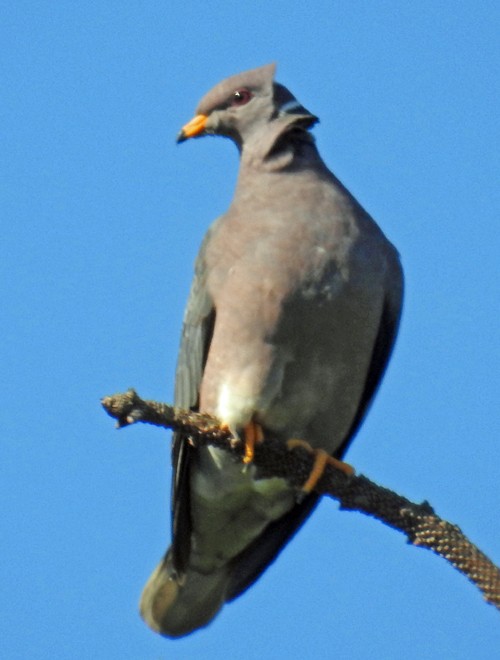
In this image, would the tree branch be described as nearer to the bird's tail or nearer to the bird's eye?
the bird's tail

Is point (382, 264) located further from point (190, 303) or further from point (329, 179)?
point (190, 303)

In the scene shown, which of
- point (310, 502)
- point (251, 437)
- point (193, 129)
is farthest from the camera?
point (193, 129)

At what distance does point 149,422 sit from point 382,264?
2038 millimetres

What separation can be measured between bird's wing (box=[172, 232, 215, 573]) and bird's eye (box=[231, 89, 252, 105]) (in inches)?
36.3

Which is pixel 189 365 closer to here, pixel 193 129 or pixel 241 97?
pixel 193 129

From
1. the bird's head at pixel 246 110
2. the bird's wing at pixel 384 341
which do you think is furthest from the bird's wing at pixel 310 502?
the bird's head at pixel 246 110

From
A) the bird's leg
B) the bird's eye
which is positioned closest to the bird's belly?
the bird's leg

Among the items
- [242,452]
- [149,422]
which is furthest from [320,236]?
[149,422]

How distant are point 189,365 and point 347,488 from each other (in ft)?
4.92

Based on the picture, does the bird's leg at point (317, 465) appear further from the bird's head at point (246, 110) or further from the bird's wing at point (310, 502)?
the bird's head at point (246, 110)

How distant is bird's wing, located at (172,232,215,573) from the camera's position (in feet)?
19.8

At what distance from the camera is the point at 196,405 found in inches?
239

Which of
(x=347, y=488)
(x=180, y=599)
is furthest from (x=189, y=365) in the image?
(x=347, y=488)

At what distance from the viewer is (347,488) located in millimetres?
4875
